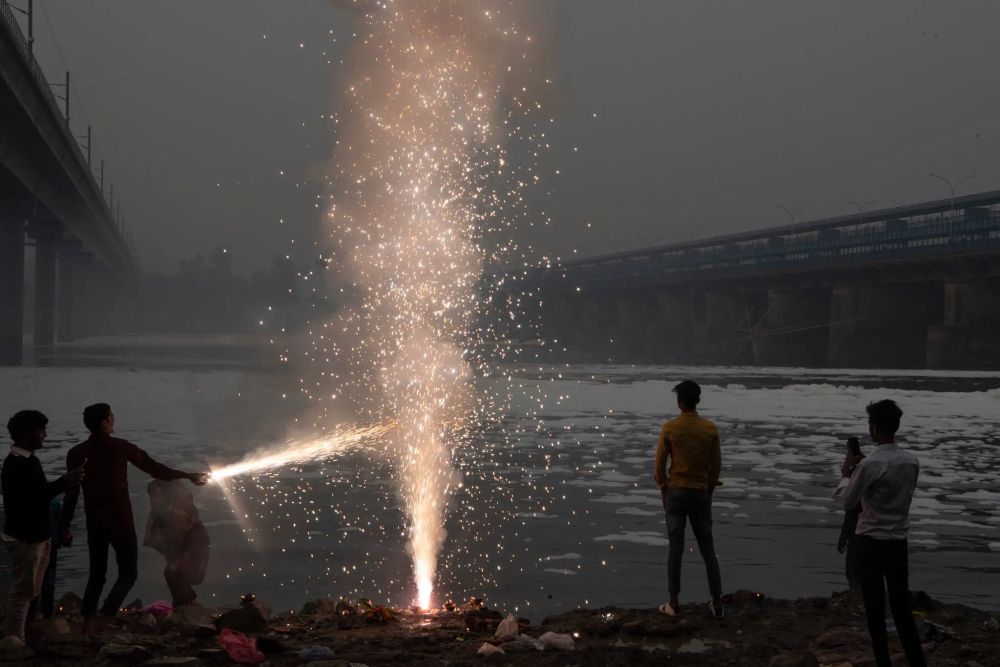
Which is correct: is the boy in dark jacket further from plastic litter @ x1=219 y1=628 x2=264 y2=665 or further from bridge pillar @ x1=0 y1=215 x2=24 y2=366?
bridge pillar @ x1=0 y1=215 x2=24 y2=366

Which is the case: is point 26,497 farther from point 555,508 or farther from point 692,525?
point 555,508

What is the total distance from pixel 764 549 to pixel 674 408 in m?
20.7

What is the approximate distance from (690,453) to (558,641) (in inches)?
70.1

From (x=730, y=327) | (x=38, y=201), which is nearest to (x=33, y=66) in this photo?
(x=38, y=201)

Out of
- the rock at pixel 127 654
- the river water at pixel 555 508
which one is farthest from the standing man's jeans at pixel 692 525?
the rock at pixel 127 654

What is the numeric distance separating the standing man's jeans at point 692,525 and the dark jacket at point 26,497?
14.4 feet

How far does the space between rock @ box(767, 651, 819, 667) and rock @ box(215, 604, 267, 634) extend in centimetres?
355

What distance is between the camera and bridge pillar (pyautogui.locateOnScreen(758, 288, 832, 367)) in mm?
71562

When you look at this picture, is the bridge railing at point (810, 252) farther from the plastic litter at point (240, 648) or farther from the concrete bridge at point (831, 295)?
the plastic litter at point (240, 648)

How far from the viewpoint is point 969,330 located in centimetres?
5619

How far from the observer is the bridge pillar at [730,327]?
77.4 metres

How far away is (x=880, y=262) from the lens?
62.6 meters

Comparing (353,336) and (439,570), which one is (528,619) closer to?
(439,570)

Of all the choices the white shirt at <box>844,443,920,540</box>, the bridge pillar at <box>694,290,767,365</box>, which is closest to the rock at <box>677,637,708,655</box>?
the white shirt at <box>844,443,920,540</box>
